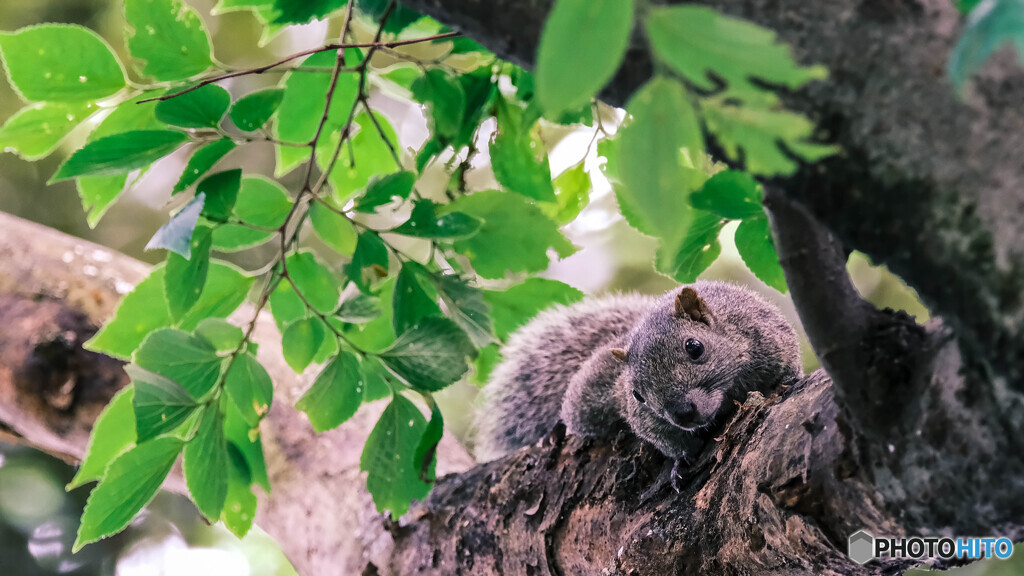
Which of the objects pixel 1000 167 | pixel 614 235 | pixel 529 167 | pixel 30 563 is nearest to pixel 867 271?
pixel 614 235

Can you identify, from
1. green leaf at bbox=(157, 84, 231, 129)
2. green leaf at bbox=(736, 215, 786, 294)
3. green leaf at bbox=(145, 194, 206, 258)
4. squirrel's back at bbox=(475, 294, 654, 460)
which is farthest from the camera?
squirrel's back at bbox=(475, 294, 654, 460)

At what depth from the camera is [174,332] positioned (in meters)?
→ 1.07

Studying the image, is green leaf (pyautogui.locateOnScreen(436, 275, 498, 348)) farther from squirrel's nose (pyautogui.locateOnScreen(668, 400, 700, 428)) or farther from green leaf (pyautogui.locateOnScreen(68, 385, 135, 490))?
green leaf (pyautogui.locateOnScreen(68, 385, 135, 490))

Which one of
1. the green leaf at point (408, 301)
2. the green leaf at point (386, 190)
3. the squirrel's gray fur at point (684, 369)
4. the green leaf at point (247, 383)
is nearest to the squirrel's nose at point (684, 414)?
the squirrel's gray fur at point (684, 369)

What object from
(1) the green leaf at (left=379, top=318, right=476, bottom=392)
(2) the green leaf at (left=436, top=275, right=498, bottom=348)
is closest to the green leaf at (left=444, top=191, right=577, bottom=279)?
(2) the green leaf at (left=436, top=275, right=498, bottom=348)

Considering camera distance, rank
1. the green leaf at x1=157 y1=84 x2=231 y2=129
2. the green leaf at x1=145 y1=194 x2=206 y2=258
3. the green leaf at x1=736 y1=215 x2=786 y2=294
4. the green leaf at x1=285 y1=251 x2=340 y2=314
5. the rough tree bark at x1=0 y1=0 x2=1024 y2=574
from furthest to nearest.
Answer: the green leaf at x1=285 y1=251 x2=340 y2=314
the green leaf at x1=736 y1=215 x2=786 y2=294
the green leaf at x1=157 y1=84 x2=231 y2=129
the green leaf at x1=145 y1=194 x2=206 y2=258
the rough tree bark at x1=0 y1=0 x2=1024 y2=574

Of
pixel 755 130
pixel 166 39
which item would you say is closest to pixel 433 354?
pixel 166 39

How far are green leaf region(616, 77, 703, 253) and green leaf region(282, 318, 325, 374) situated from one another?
34.8 inches

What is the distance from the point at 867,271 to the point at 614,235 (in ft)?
4.52

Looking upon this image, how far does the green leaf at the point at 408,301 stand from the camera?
3.83ft

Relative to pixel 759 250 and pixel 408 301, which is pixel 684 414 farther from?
pixel 408 301

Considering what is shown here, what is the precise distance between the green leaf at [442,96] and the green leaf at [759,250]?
0.49 metres

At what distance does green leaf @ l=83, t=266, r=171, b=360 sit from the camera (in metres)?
1.24

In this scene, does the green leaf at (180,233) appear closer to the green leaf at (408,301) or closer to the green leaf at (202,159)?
the green leaf at (202,159)
